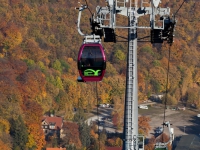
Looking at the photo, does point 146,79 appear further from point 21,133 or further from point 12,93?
point 21,133

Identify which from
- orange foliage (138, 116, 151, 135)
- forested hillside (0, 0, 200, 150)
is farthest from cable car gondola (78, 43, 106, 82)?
orange foliage (138, 116, 151, 135)

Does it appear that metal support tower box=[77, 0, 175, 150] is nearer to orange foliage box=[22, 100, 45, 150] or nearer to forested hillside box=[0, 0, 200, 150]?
forested hillside box=[0, 0, 200, 150]

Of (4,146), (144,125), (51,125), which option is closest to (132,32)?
(4,146)

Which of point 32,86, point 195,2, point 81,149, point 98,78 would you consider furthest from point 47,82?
point 98,78

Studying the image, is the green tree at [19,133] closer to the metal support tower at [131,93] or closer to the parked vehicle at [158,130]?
the parked vehicle at [158,130]

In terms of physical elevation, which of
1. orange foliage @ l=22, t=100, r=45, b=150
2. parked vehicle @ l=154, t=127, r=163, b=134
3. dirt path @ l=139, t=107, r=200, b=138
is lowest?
dirt path @ l=139, t=107, r=200, b=138

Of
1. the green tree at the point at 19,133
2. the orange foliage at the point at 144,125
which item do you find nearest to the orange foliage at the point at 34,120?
the green tree at the point at 19,133

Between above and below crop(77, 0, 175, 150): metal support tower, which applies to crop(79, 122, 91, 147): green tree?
below
